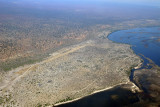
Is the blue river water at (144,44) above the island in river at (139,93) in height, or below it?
above

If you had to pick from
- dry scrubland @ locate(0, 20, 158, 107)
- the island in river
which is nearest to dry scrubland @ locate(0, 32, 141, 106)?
dry scrubland @ locate(0, 20, 158, 107)

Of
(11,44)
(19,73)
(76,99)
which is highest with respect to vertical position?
(11,44)

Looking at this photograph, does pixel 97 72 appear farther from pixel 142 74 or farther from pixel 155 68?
pixel 155 68

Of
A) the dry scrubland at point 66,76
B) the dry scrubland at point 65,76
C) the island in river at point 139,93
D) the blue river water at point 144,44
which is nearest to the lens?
the island in river at point 139,93

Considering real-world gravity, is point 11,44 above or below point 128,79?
above

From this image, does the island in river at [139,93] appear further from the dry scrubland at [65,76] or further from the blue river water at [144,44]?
the dry scrubland at [65,76]

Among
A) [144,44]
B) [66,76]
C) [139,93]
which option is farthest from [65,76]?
[144,44]

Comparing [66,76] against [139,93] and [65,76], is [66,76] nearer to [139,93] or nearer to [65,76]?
[65,76]

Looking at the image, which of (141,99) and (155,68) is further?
(155,68)

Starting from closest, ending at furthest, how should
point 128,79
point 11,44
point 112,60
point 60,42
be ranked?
1. point 128,79
2. point 112,60
3. point 11,44
4. point 60,42

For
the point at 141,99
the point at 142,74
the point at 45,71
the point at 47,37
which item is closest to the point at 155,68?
the point at 142,74

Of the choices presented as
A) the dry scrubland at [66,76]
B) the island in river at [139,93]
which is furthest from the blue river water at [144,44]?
the dry scrubland at [66,76]
